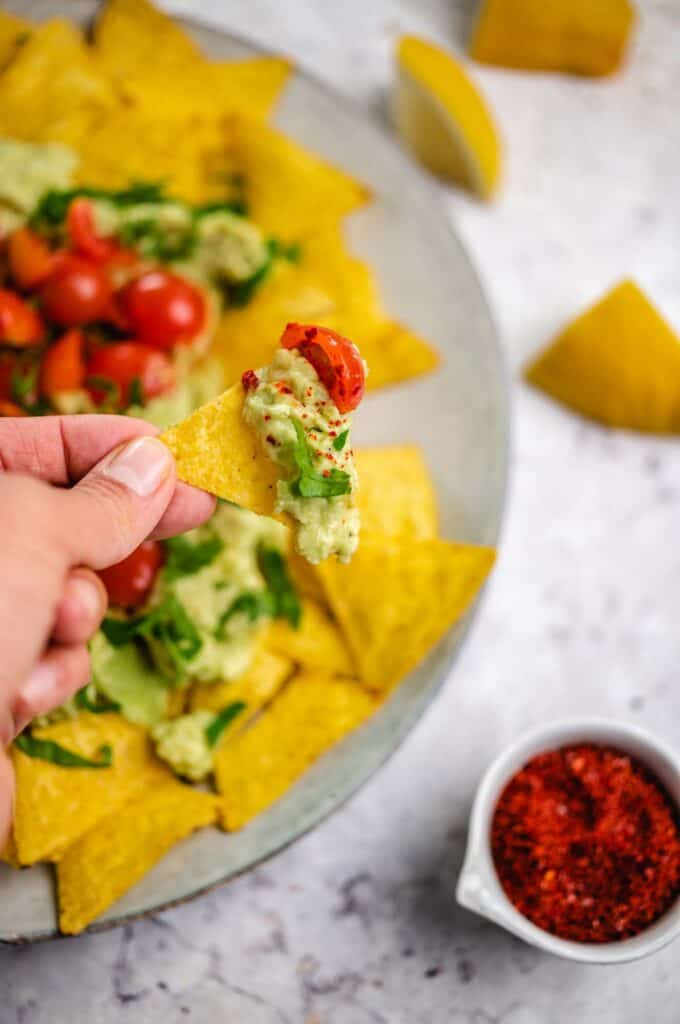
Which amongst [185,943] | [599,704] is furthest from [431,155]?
[185,943]

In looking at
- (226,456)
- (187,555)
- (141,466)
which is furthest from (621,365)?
(141,466)

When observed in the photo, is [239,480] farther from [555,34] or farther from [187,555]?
[555,34]

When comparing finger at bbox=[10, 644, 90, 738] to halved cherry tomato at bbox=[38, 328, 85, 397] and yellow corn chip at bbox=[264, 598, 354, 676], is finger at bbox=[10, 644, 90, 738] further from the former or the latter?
halved cherry tomato at bbox=[38, 328, 85, 397]

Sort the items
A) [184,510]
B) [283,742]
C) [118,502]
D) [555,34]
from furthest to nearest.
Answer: [555,34] < [283,742] < [184,510] < [118,502]

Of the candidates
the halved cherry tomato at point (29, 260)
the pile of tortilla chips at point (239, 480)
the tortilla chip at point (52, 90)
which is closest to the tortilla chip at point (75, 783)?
the pile of tortilla chips at point (239, 480)

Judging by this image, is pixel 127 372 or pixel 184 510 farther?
pixel 127 372

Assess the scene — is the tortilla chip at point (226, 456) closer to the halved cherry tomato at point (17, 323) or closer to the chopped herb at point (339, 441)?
the chopped herb at point (339, 441)
